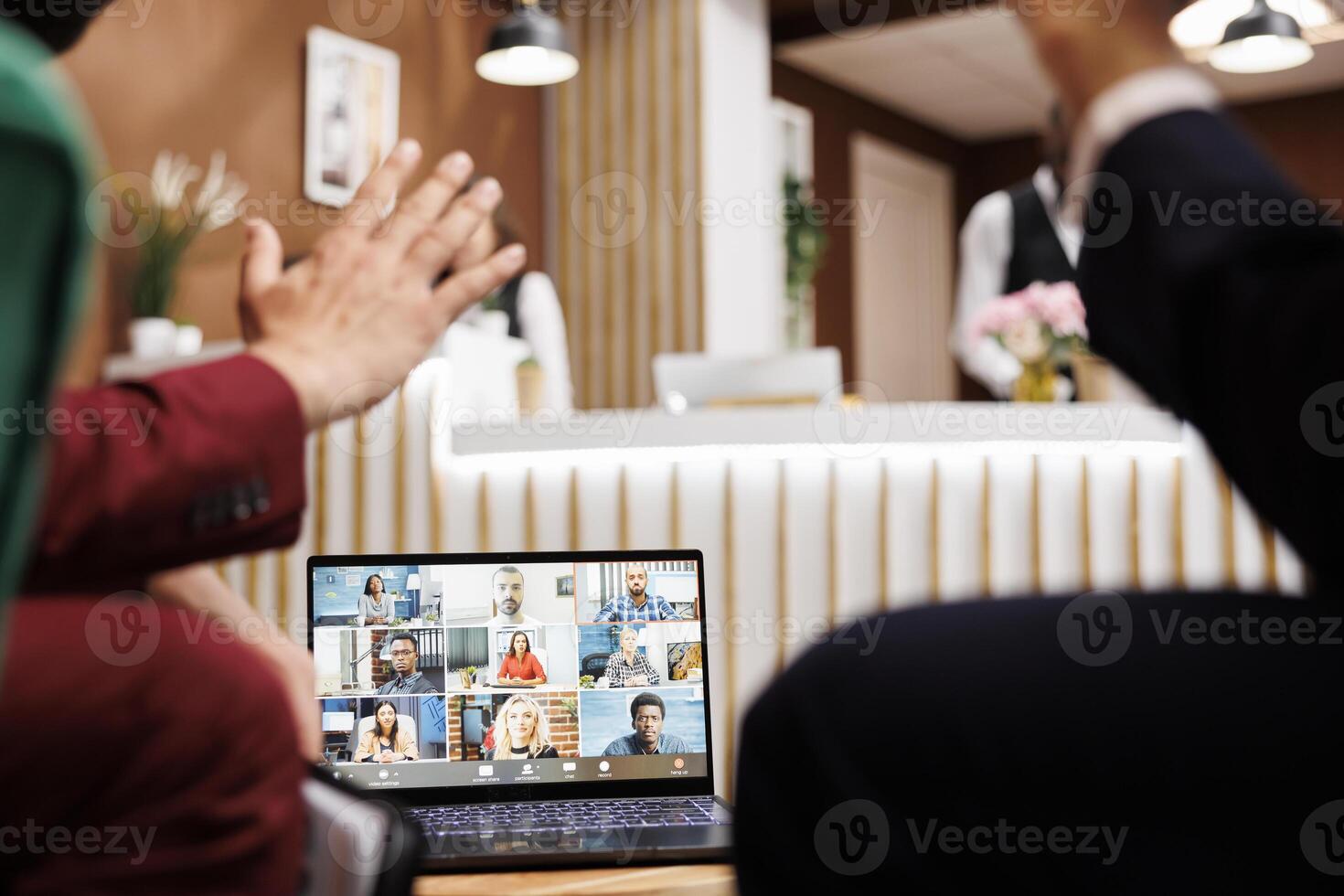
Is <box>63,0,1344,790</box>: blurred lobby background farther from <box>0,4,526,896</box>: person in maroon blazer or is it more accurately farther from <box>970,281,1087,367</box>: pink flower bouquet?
<box>0,4,526,896</box>: person in maroon blazer

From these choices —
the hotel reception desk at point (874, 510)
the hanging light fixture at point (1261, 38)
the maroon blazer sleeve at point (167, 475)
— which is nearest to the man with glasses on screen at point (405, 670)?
the hotel reception desk at point (874, 510)

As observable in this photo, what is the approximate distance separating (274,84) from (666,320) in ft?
5.22

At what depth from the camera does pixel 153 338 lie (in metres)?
3.04

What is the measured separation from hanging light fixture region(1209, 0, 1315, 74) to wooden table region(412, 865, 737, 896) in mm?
3681

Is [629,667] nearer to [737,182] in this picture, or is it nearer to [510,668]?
[510,668]

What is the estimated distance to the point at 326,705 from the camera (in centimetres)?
139

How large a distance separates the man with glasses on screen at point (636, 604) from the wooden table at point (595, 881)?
1.32 feet

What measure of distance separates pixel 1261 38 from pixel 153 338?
344cm

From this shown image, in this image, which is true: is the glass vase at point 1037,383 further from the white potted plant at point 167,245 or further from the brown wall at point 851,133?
the brown wall at point 851,133

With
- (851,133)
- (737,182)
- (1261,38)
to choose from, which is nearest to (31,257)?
(1261,38)

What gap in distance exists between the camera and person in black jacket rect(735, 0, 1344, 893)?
40cm

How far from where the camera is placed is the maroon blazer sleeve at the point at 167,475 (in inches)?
14.0

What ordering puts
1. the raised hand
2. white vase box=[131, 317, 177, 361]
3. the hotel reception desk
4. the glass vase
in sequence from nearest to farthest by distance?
the raised hand < the hotel reception desk < the glass vase < white vase box=[131, 317, 177, 361]

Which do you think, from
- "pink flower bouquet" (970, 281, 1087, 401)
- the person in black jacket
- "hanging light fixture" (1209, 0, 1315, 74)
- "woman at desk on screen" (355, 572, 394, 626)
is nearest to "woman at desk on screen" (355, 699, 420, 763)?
"woman at desk on screen" (355, 572, 394, 626)
